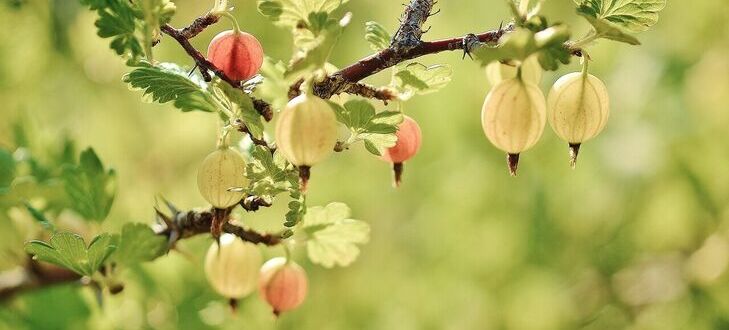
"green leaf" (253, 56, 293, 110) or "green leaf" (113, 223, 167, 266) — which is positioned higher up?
"green leaf" (253, 56, 293, 110)

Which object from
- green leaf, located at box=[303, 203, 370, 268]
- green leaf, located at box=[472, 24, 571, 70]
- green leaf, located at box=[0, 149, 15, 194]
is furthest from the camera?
green leaf, located at box=[0, 149, 15, 194]

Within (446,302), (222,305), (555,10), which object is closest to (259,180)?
(222,305)

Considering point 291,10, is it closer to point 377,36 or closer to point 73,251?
point 377,36

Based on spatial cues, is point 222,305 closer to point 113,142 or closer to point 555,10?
point 113,142

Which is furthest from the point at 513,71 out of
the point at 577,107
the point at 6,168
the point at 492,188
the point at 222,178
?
the point at 492,188

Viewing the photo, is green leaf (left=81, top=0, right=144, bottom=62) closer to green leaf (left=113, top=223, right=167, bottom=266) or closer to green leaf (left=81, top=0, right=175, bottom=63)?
green leaf (left=81, top=0, right=175, bottom=63)

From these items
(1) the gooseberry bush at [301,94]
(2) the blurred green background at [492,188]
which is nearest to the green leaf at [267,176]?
(1) the gooseberry bush at [301,94]

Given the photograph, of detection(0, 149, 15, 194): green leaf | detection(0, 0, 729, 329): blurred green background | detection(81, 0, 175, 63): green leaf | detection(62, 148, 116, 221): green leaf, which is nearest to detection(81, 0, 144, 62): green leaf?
detection(81, 0, 175, 63): green leaf
